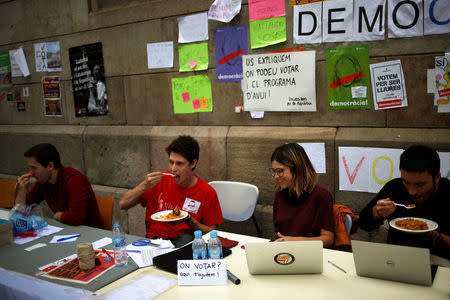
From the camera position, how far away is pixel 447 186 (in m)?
2.40

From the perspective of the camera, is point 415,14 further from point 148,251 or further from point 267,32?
point 148,251

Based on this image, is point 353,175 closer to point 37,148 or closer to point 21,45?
point 37,148

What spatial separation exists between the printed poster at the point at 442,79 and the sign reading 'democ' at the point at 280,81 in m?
0.99

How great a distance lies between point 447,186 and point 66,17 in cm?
505

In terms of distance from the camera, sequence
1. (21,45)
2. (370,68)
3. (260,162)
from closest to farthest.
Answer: (370,68) → (260,162) → (21,45)

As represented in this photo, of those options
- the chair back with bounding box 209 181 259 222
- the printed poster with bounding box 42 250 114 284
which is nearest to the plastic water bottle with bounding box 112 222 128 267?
the printed poster with bounding box 42 250 114 284

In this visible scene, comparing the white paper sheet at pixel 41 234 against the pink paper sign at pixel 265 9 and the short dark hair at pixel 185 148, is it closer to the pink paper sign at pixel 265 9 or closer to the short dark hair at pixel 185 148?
the short dark hair at pixel 185 148

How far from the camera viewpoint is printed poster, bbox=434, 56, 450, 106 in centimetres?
292

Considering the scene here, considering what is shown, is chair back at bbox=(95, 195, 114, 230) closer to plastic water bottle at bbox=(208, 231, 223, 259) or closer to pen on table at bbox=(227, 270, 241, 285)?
plastic water bottle at bbox=(208, 231, 223, 259)

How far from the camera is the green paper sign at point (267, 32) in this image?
357cm

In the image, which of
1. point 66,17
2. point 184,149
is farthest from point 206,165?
point 66,17

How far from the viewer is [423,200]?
2.44 m

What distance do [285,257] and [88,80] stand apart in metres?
4.19

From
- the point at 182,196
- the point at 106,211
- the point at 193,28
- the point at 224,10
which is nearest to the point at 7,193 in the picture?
the point at 106,211
